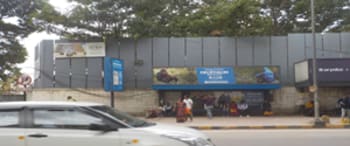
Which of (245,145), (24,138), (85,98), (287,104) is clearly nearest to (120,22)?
(85,98)

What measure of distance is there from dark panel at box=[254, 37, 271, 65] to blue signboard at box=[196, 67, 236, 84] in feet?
9.83

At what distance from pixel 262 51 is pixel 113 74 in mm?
10649

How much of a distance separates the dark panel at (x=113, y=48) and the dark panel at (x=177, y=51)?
147 inches

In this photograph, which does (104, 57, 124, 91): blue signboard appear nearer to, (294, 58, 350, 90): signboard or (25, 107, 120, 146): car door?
(294, 58, 350, 90): signboard

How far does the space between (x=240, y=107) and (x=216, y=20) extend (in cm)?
717

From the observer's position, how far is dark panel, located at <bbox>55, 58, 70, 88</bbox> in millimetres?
30156

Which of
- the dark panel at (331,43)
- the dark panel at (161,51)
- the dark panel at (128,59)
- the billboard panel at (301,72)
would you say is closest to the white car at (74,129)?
the billboard panel at (301,72)

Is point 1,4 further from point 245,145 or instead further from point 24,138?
point 24,138

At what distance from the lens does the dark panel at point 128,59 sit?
1176 inches

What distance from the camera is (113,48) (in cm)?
3023

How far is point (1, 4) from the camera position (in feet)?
105

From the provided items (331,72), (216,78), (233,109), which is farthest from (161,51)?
(331,72)

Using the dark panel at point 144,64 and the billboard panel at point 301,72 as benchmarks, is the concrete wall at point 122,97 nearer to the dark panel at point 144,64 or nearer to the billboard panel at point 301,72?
the dark panel at point 144,64

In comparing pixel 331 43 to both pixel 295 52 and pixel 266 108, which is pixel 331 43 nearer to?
pixel 295 52
